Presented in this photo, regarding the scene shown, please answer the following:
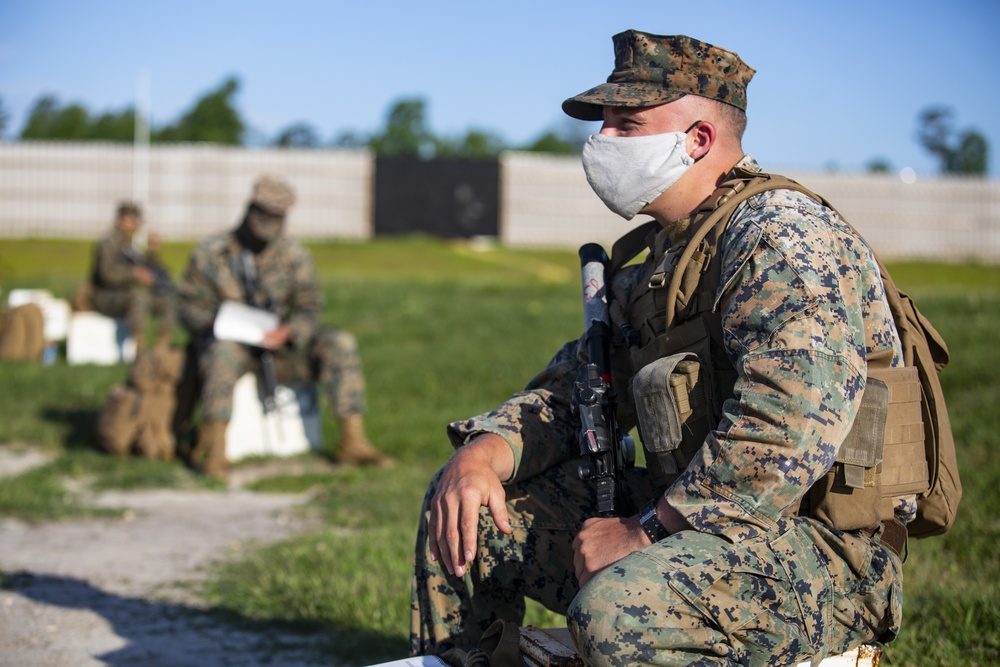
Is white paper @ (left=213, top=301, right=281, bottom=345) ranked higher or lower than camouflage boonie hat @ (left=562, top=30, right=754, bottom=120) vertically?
lower

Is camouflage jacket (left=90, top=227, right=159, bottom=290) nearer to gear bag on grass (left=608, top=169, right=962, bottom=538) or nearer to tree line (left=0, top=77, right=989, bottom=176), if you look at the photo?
gear bag on grass (left=608, top=169, right=962, bottom=538)

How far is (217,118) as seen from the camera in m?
63.7

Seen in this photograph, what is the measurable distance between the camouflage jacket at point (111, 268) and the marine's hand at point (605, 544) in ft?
34.5

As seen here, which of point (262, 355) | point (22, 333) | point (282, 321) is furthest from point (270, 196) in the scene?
point (22, 333)

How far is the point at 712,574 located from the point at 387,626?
1.98 meters

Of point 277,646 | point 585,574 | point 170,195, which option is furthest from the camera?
point 170,195

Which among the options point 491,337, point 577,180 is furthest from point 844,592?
point 577,180

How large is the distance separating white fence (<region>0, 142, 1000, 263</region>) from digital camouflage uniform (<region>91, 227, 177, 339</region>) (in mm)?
19812

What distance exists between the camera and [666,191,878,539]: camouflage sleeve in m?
2.17

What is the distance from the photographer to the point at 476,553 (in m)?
2.67

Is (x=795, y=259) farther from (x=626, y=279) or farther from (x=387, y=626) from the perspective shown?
(x=387, y=626)

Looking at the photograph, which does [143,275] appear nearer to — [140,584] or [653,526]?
[140,584]

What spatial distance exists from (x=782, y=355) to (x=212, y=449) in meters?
5.32

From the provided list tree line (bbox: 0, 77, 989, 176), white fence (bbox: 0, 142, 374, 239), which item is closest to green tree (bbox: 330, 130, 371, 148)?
tree line (bbox: 0, 77, 989, 176)
